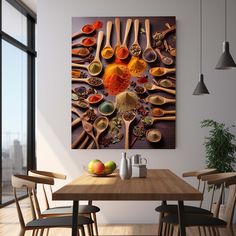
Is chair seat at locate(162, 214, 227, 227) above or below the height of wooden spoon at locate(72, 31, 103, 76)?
below

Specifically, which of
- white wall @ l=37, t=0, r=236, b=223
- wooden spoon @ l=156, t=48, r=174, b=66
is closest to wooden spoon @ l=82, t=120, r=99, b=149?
white wall @ l=37, t=0, r=236, b=223

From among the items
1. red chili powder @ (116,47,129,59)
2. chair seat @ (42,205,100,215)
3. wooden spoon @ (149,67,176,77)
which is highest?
red chili powder @ (116,47,129,59)

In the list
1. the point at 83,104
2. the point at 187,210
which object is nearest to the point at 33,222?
the point at 187,210

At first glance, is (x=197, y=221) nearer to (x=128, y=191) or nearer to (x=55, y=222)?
(x=128, y=191)

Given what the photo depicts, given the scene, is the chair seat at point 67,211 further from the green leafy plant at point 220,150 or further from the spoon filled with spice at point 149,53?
the spoon filled with spice at point 149,53

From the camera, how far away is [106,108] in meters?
6.07

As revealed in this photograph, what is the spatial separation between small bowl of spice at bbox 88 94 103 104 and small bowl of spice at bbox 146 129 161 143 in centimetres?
70

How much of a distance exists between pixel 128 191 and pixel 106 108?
311 centimetres

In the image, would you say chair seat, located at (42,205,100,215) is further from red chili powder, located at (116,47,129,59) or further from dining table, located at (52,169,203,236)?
red chili powder, located at (116,47,129,59)

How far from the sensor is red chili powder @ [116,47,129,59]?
6.10 meters

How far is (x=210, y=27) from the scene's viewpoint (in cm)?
615

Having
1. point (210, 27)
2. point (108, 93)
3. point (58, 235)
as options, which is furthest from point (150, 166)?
point (210, 27)

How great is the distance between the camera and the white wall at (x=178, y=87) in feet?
20.1

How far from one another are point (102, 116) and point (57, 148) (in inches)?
26.4
